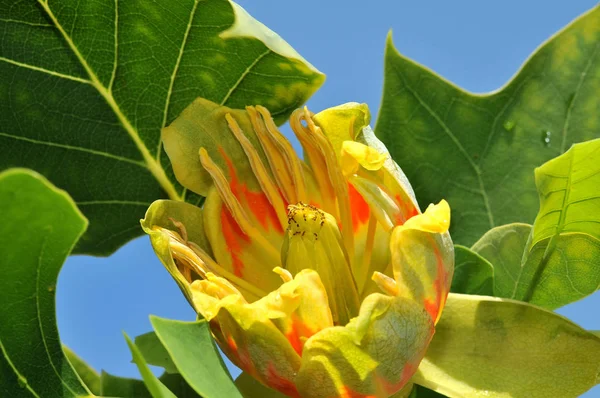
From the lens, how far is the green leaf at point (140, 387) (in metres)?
1.98

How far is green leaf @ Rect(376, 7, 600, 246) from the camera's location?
2215 millimetres

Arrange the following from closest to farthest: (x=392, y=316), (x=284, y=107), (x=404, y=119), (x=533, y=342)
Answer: (x=392, y=316)
(x=533, y=342)
(x=284, y=107)
(x=404, y=119)

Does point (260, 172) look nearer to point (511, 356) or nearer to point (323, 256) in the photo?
point (323, 256)

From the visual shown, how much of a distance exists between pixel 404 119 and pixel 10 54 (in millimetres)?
946

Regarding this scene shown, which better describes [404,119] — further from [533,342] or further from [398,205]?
[533,342]

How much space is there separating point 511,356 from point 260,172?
642 mm

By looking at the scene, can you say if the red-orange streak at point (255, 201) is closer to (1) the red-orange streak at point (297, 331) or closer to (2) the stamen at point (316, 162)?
(2) the stamen at point (316, 162)

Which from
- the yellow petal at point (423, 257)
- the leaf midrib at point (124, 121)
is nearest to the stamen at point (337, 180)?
the yellow petal at point (423, 257)

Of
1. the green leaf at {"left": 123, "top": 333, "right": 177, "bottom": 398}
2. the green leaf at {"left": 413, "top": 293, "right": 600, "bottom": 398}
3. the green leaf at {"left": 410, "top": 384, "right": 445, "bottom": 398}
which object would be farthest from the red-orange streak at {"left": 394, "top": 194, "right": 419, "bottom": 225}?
the green leaf at {"left": 123, "top": 333, "right": 177, "bottom": 398}

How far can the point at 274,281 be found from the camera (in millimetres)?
1938

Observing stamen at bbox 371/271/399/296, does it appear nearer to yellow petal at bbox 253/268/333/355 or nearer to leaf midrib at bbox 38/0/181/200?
yellow petal at bbox 253/268/333/355

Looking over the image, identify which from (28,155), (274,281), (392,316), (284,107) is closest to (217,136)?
(284,107)

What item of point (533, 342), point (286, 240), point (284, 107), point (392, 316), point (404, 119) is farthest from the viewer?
point (404, 119)

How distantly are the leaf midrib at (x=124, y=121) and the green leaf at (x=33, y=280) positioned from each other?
0.57 metres
